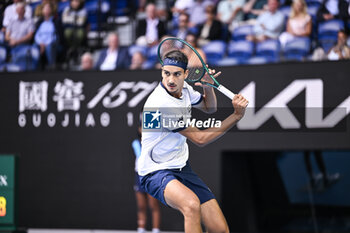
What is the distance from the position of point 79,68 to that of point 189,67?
508cm

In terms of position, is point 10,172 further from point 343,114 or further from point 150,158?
point 343,114

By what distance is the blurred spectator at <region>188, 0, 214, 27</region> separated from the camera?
998cm

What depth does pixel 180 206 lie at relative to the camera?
5141 millimetres

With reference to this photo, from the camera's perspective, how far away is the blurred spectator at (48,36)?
10.4 metres

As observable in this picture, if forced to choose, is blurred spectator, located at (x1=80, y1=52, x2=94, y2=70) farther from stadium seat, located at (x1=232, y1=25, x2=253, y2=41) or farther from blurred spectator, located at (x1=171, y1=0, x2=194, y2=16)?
stadium seat, located at (x1=232, y1=25, x2=253, y2=41)

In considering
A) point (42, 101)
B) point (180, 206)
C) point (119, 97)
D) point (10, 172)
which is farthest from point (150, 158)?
point (42, 101)

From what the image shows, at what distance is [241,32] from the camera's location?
959 centimetres

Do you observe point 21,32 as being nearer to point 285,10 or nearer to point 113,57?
point 113,57

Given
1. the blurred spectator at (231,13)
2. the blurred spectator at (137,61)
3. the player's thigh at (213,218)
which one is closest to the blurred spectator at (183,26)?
the blurred spectator at (231,13)

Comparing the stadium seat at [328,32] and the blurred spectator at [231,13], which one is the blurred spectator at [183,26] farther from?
the stadium seat at [328,32]

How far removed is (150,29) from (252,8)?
5.45 ft

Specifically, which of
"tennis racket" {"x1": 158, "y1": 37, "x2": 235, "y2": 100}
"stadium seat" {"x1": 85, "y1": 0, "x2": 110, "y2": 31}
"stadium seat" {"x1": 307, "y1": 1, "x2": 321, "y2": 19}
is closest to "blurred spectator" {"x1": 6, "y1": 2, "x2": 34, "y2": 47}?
"stadium seat" {"x1": 85, "y1": 0, "x2": 110, "y2": 31}

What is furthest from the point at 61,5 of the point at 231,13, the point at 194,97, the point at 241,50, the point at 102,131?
the point at 194,97

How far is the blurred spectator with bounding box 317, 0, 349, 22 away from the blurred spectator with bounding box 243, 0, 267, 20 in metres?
1.10
